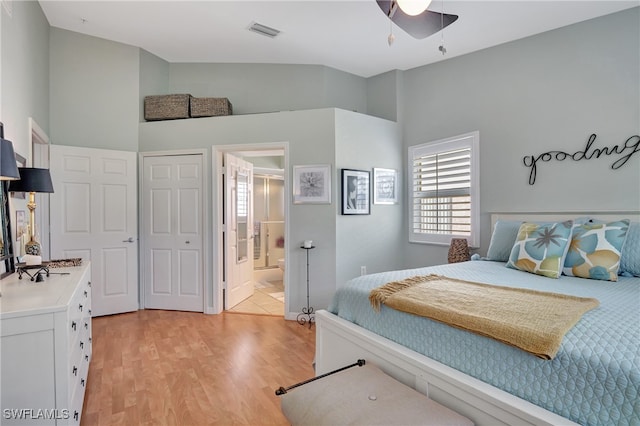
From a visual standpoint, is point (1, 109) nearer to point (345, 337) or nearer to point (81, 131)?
point (81, 131)

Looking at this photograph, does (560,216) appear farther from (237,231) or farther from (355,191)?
(237,231)

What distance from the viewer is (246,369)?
2580mm

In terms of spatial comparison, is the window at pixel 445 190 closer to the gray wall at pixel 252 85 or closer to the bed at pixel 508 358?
the gray wall at pixel 252 85

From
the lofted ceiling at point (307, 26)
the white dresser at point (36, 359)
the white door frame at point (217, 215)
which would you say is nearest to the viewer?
the white dresser at point (36, 359)

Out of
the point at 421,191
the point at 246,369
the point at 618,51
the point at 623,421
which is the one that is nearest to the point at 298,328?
the point at 246,369

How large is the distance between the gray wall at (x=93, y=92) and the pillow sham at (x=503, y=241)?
13.4 feet

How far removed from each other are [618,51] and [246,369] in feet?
12.9

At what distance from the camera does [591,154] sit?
284cm

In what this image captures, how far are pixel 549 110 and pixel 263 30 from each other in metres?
2.93

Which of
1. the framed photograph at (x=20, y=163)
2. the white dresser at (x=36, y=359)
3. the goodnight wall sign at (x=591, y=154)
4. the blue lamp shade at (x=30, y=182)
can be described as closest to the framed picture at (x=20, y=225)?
the framed photograph at (x=20, y=163)

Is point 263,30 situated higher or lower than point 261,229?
higher

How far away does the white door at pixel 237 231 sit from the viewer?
4133mm

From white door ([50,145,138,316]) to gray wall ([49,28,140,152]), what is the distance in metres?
0.21

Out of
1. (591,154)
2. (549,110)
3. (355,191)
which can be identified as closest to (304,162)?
(355,191)
